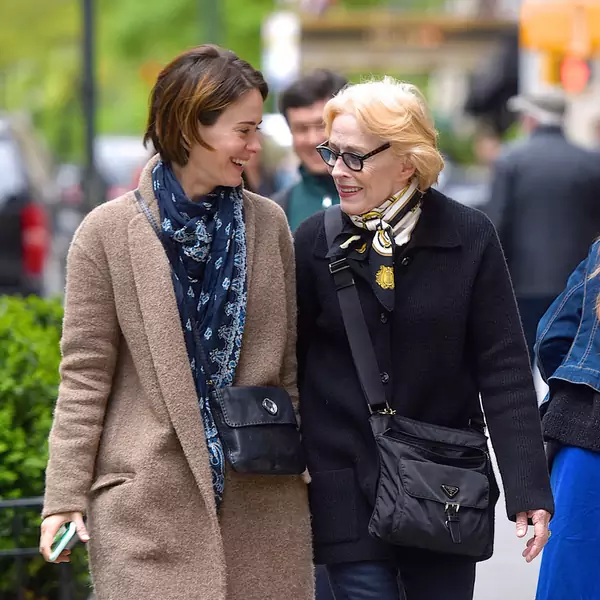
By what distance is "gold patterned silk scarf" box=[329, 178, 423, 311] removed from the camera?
378 cm

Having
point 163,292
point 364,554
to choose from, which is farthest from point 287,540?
point 163,292

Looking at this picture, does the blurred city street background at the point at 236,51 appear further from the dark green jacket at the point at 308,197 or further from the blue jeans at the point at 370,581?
the blue jeans at the point at 370,581

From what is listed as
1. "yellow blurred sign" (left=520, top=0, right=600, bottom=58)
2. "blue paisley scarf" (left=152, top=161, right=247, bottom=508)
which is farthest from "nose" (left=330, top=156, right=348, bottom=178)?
"yellow blurred sign" (left=520, top=0, right=600, bottom=58)

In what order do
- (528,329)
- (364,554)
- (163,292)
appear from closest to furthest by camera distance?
(163,292), (364,554), (528,329)

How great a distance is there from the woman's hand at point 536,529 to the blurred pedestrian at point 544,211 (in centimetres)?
472

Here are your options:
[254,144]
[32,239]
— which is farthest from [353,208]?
[32,239]

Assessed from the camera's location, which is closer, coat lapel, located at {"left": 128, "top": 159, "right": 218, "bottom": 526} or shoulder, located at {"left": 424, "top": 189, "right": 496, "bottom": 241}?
coat lapel, located at {"left": 128, "top": 159, "right": 218, "bottom": 526}

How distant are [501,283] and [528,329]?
14.7 ft

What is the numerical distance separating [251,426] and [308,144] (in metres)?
2.35

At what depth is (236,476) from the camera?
3.60 meters

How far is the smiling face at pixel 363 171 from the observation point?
3.80 meters

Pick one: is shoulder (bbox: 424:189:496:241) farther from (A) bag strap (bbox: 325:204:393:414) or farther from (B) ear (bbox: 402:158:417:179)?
(A) bag strap (bbox: 325:204:393:414)

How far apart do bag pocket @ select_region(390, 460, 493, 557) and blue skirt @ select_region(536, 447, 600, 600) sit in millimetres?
239

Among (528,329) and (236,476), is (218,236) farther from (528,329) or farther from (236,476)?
(528,329)
